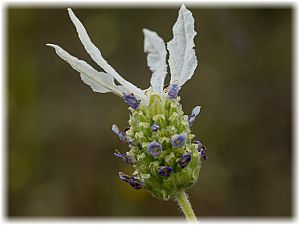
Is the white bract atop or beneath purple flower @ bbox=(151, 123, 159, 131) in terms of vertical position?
atop

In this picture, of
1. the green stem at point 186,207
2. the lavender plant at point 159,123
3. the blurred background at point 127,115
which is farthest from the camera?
the blurred background at point 127,115

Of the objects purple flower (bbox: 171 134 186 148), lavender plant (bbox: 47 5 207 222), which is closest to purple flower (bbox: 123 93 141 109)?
lavender plant (bbox: 47 5 207 222)

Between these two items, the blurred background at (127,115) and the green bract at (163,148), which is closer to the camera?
the green bract at (163,148)

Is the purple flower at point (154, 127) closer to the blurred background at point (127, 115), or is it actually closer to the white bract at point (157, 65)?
the white bract at point (157, 65)

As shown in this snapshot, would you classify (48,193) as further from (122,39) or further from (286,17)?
(286,17)

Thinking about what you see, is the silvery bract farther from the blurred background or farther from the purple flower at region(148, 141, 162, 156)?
the blurred background

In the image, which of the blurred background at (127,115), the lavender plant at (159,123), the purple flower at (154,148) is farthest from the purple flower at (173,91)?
the blurred background at (127,115)
